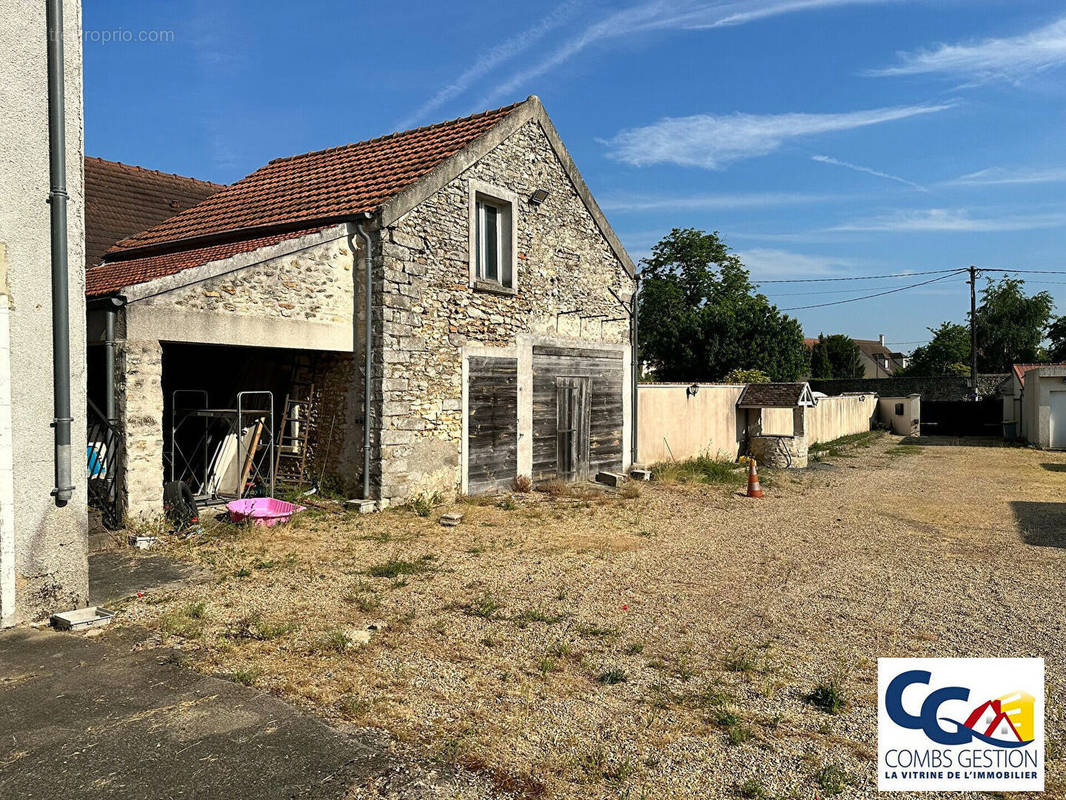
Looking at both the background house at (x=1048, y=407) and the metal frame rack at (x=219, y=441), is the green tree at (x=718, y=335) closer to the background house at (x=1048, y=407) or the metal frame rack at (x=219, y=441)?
the background house at (x=1048, y=407)

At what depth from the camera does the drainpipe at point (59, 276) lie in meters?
5.27

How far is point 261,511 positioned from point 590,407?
23.5 feet

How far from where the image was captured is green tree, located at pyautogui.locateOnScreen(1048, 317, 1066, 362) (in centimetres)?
5497

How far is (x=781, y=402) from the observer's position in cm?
1858

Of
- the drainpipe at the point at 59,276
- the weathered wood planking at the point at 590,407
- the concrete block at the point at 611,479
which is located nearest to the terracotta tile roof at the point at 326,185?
the weathered wood planking at the point at 590,407

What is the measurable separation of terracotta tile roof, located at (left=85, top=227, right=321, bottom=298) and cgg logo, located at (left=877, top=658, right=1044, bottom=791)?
8274mm

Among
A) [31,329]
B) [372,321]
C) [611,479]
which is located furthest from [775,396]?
[31,329]

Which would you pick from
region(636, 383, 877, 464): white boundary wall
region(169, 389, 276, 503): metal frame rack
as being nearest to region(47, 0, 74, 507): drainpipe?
region(169, 389, 276, 503): metal frame rack

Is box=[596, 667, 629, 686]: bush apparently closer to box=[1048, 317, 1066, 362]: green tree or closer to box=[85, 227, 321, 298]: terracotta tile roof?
box=[85, 227, 321, 298]: terracotta tile roof

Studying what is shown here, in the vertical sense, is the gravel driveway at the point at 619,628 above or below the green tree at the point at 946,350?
below

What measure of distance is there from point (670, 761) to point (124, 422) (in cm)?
697

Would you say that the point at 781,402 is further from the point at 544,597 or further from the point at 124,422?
the point at 124,422

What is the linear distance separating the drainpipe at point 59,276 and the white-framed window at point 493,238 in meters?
6.82

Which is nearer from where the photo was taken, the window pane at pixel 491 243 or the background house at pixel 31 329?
the background house at pixel 31 329
